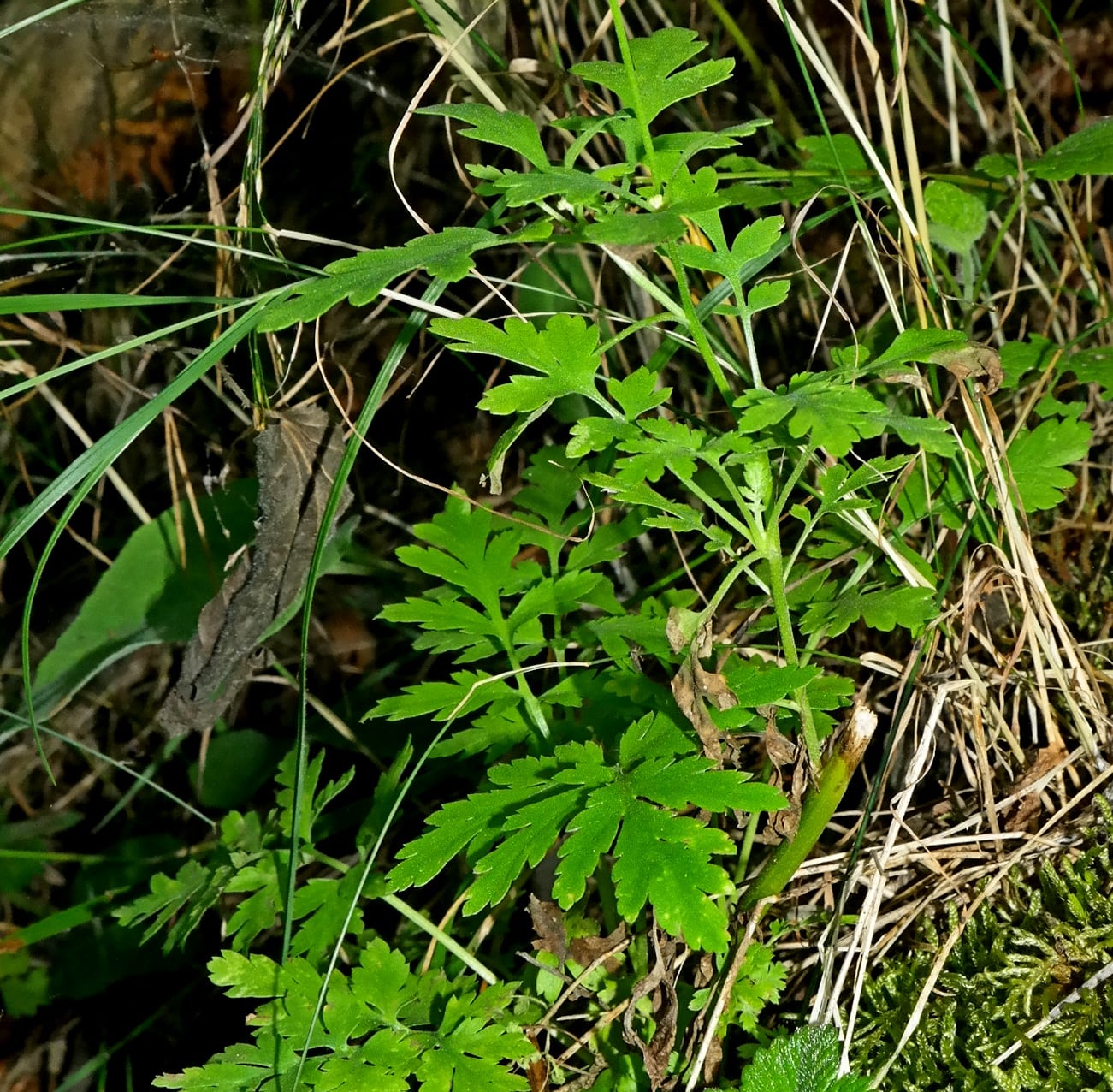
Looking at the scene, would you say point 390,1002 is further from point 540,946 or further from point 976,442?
point 976,442

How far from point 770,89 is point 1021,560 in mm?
1198

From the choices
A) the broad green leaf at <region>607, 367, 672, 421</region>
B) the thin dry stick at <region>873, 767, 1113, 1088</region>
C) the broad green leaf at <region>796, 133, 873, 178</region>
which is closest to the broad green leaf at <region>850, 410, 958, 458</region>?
Result: the broad green leaf at <region>607, 367, 672, 421</region>

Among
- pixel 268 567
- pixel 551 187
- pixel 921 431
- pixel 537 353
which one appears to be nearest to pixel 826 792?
pixel 921 431

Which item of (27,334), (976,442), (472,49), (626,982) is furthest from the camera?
(27,334)

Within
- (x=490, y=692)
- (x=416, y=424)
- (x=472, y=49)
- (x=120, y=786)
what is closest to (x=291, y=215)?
(x=416, y=424)

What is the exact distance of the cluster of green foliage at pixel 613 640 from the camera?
1075mm

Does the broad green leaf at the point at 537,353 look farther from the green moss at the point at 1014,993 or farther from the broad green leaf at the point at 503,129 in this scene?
the green moss at the point at 1014,993

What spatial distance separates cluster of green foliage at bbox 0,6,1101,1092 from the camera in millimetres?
1075

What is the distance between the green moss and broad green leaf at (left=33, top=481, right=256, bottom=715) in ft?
4.72

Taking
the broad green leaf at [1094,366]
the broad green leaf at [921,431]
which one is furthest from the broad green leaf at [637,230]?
the broad green leaf at [1094,366]

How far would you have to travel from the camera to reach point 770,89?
213cm

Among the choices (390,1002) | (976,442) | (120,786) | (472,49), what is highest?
(472,49)

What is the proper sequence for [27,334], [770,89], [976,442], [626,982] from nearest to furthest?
[626,982], [976,442], [770,89], [27,334]

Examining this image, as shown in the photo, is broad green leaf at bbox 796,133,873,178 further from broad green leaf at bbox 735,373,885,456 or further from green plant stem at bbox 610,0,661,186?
broad green leaf at bbox 735,373,885,456
